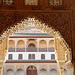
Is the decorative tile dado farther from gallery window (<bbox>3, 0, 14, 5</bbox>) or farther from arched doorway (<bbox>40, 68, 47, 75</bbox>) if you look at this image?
arched doorway (<bbox>40, 68, 47, 75</bbox>)

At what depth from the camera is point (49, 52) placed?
876 inches

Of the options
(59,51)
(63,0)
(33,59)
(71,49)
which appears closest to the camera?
(71,49)

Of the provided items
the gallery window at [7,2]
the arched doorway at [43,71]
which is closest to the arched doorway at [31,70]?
the arched doorway at [43,71]

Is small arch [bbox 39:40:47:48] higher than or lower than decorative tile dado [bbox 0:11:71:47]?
lower

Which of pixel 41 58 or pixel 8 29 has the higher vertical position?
pixel 8 29

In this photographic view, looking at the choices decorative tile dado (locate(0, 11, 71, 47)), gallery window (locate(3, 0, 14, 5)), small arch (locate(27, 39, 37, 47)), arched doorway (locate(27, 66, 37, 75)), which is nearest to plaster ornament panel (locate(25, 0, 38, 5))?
decorative tile dado (locate(0, 11, 71, 47))

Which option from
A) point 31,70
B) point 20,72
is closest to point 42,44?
point 31,70

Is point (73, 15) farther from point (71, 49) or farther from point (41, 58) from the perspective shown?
point (41, 58)

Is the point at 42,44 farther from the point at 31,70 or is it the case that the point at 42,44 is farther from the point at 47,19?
the point at 47,19

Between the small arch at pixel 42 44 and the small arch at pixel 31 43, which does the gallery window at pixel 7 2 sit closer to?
the small arch at pixel 31 43

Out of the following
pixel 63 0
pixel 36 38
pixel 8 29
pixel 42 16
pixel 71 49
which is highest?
pixel 63 0

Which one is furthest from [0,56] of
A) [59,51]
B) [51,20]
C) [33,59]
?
[33,59]

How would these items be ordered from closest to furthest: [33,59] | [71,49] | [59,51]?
[71,49]
[59,51]
[33,59]

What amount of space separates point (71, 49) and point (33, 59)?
14983 mm
